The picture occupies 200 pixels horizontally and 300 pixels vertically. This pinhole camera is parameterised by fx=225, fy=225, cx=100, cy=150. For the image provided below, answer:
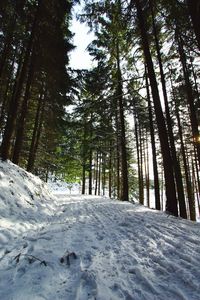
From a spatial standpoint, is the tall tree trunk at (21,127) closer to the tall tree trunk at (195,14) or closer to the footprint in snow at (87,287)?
the tall tree trunk at (195,14)

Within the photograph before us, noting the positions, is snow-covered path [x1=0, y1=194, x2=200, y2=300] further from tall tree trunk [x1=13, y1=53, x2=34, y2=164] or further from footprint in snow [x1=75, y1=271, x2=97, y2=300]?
tall tree trunk [x1=13, y1=53, x2=34, y2=164]

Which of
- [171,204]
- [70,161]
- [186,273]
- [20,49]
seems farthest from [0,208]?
[70,161]

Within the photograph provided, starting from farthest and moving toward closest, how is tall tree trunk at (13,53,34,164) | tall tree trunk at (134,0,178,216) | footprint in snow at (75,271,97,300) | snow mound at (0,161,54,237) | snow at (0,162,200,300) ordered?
tall tree trunk at (13,53,34,164) → tall tree trunk at (134,0,178,216) → snow mound at (0,161,54,237) → snow at (0,162,200,300) → footprint in snow at (75,271,97,300)

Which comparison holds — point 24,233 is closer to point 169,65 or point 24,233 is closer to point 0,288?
point 0,288

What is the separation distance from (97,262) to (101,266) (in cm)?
16

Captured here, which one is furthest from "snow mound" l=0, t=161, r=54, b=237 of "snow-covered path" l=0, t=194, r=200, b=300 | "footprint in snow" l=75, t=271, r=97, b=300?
"footprint in snow" l=75, t=271, r=97, b=300

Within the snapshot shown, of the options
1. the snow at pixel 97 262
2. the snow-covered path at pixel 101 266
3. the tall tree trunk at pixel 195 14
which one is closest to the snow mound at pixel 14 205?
the snow at pixel 97 262

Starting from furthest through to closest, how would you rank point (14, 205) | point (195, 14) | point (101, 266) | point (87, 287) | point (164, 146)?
point (164, 146) < point (14, 205) < point (195, 14) < point (101, 266) < point (87, 287)

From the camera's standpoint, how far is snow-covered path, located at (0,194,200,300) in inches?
94.4

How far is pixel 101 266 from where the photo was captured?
3049 millimetres

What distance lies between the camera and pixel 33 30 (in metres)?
10.3

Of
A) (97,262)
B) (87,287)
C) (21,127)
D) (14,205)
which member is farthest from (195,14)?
(21,127)

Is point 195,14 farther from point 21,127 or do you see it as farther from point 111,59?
point 21,127

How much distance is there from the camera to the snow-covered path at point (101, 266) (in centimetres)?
240
